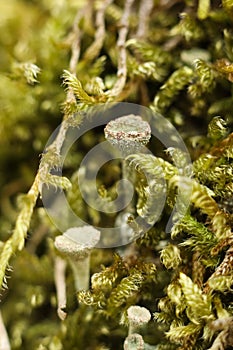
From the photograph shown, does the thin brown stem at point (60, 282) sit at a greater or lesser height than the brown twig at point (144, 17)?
lesser

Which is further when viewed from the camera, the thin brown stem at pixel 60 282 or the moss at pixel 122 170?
the thin brown stem at pixel 60 282

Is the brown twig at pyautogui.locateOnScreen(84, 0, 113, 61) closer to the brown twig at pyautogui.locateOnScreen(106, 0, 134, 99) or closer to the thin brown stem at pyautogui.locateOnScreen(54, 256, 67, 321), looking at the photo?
the brown twig at pyautogui.locateOnScreen(106, 0, 134, 99)

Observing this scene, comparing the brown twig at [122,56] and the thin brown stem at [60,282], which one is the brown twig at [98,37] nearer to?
the brown twig at [122,56]

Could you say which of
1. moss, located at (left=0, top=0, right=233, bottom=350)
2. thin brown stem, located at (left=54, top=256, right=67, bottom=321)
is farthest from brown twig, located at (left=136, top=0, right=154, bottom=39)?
thin brown stem, located at (left=54, top=256, right=67, bottom=321)

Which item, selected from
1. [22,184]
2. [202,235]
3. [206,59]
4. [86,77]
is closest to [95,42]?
[86,77]

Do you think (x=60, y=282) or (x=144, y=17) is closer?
(x=60, y=282)

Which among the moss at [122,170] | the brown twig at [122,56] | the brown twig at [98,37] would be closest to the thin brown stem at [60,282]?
the moss at [122,170]

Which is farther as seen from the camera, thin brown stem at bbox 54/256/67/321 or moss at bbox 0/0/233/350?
thin brown stem at bbox 54/256/67/321

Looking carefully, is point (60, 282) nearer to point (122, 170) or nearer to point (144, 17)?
point (122, 170)

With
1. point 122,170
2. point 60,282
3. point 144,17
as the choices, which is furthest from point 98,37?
point 60,282

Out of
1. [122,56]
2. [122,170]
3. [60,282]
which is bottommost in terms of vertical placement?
[60,282]

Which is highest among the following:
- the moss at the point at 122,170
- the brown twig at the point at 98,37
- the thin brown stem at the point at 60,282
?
the brown twig at the point at 98,37

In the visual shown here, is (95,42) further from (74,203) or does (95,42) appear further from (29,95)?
(74,203)
